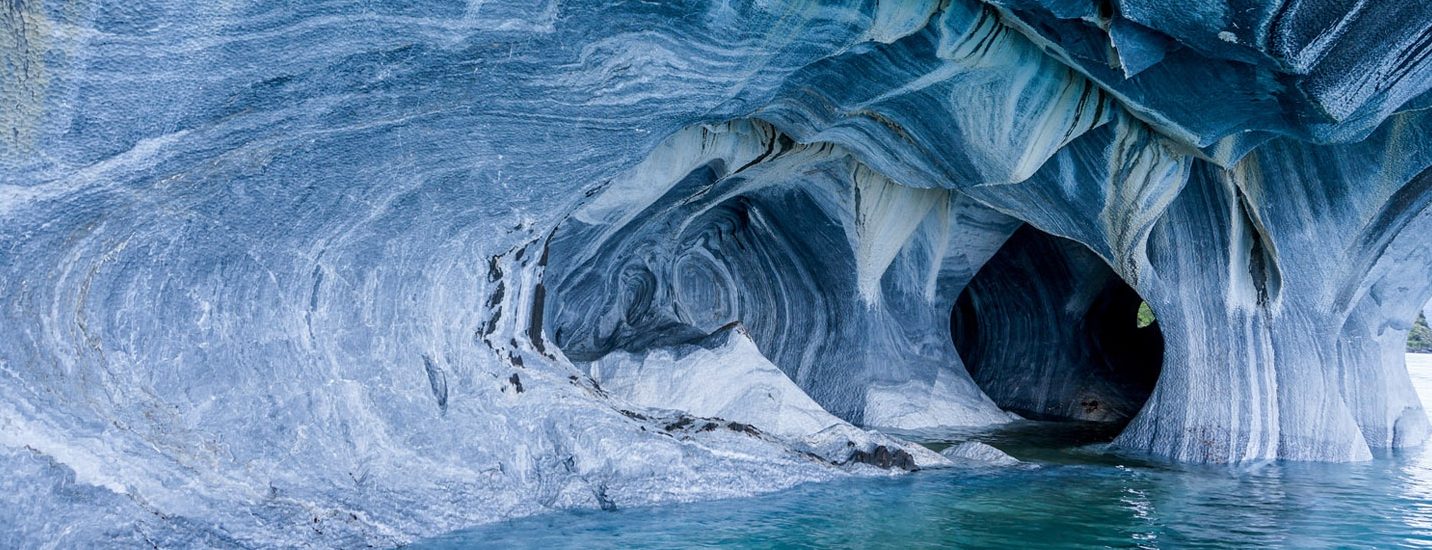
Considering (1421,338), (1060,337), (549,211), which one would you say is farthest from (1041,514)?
(1421,338)

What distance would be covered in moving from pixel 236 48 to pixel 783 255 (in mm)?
7297

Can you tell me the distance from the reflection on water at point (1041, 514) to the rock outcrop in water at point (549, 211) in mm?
364

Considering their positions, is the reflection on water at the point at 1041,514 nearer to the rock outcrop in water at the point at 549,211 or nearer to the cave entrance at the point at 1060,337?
the rock outcrop in water at the point at 549,211

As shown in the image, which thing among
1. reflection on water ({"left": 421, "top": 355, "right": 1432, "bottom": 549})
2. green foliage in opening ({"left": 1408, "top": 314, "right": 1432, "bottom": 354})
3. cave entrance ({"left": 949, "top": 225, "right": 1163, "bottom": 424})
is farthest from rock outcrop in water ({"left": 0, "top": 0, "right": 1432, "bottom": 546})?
green foliage in opening ({"left": 1408, "top": 314, "right": 1432, "bottom": 354})

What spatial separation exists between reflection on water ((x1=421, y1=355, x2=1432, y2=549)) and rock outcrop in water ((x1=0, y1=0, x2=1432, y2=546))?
0.36 m

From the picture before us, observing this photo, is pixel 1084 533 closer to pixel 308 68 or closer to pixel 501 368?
pixel 501 368

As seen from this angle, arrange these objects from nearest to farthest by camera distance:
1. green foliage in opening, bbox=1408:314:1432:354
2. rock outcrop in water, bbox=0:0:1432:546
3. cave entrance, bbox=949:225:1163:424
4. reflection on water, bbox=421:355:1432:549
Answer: rock outcrop in water, bbox=0:0:1432:546 → reflection on water, bbox=421:355:1432:549 → cave entrance, bbox=949:225:1163:424 → green foliage in opening, bbox=1408:314:1432:354

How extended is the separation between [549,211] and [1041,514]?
282 centimetres

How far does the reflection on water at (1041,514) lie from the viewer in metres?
4.60

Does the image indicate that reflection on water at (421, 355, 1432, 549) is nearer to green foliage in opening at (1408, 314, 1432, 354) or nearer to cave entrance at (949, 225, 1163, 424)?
cave entrance at (949, 225, 1163, 424)

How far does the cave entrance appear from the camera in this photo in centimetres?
1174

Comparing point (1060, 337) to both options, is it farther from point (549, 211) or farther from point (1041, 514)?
point (549, 211)

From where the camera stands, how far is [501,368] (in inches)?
214

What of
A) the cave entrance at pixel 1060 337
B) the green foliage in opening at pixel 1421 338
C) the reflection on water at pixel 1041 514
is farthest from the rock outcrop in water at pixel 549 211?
the green foliage in opening at pixel 1421 338
